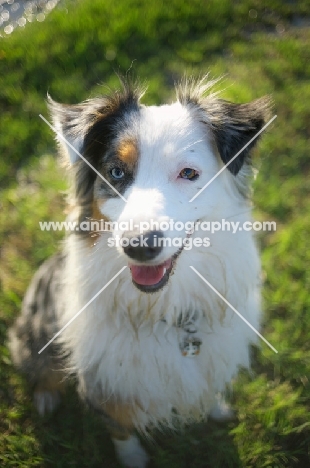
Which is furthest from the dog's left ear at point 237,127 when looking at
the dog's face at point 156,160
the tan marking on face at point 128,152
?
the tan marking on face at point 128,152

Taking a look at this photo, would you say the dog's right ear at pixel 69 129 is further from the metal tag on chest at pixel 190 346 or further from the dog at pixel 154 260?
the metal tag on chest at pixel 190 346

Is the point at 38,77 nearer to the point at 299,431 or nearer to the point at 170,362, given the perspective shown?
the point at 170,362

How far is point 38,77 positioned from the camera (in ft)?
15.8

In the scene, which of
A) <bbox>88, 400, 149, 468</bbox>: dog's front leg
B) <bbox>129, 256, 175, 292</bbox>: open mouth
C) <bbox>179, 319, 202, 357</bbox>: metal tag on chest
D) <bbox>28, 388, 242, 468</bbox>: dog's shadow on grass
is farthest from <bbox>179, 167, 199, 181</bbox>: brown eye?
<bbox>28, 388, 242, 468</bbox>: dog's shadow on grass

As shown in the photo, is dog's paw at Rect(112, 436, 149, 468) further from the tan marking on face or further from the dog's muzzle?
the tan marking on face

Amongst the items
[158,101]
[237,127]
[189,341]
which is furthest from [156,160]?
[158,101]

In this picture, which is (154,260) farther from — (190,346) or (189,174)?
(190,346)

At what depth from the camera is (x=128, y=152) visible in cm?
197

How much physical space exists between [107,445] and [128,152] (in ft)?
6.04

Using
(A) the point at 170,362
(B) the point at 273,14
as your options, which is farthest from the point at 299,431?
(B) the point at 273,14

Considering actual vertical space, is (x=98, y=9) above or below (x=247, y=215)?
above

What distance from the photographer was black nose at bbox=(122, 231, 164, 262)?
1.70 m

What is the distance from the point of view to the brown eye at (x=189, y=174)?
1.97m

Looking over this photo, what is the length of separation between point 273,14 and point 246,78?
1269 millimetres
